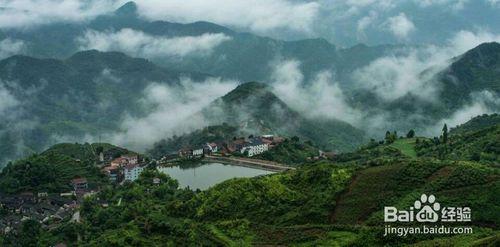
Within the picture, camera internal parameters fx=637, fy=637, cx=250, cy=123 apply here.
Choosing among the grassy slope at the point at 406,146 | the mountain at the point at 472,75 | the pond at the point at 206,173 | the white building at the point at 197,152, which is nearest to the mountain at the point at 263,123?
the white building at the point at 197,152

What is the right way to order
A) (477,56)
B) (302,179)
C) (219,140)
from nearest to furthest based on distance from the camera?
(302,179) < (219,140) < (477,56)

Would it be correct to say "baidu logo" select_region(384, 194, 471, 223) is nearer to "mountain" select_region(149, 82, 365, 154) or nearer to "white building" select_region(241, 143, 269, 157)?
"white building" select_region(241, 143, 269, 157)

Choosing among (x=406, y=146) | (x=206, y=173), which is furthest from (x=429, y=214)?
(x=406, y=146)

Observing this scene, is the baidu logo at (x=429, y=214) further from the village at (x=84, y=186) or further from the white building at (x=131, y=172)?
the white building at (x=131, y=172)

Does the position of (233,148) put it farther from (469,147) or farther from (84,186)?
(469,147)

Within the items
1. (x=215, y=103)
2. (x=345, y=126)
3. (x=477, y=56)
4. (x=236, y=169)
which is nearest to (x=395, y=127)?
(x=345, y=126)

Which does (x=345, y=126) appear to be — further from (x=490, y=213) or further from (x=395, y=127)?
(x=490, y=213)
